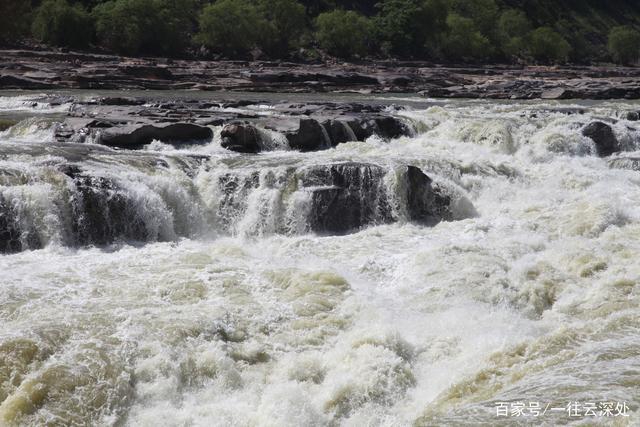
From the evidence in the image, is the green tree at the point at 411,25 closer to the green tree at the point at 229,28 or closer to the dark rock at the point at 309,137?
the green tree at the point at 229,28

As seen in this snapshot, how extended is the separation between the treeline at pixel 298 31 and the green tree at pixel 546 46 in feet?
0.38

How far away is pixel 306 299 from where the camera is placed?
10.2 metres

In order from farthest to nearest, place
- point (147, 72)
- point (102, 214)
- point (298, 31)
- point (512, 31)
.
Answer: point (512, 31), point (298, 31), point (147, 72), point (102, 214)

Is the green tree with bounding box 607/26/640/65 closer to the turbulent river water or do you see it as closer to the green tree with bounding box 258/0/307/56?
the green tree with bounding box 258/0/307/56

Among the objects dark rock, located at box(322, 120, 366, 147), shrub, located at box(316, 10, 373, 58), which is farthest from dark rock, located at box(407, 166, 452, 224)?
shrub, located at box(316, 10, 373, 58)

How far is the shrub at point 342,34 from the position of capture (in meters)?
65.6

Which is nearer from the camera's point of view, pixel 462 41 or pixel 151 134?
pixel 151 134

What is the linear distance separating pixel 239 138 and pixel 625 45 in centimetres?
7812

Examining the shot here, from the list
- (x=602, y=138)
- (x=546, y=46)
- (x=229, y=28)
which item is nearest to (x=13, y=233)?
(x=602, y=138)

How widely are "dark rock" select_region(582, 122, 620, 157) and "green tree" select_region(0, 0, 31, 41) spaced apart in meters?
43.9

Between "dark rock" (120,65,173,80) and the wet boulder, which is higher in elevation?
"dark rock" (120,65,173,80)

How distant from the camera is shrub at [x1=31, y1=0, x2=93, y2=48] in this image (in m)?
52.6

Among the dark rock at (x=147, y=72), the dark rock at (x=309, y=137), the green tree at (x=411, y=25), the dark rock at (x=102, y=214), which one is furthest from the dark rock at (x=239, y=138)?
the green tree at (x=411, y=25)

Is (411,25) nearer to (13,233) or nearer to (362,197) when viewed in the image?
(362,197)
